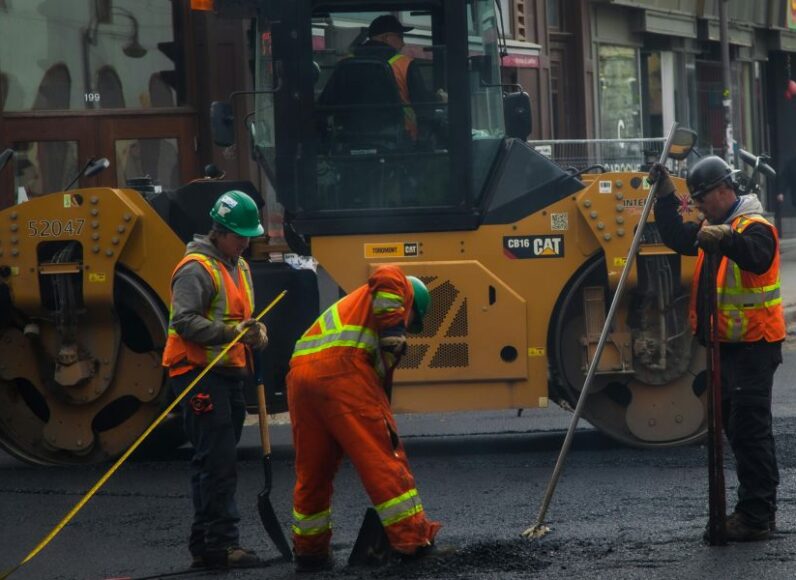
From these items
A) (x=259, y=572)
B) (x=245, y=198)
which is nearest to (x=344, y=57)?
(x=245, y=198)

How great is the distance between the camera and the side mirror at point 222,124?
9102mm

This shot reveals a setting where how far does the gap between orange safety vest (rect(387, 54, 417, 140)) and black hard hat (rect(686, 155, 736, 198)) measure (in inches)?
95.7

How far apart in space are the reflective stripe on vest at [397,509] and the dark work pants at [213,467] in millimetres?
768

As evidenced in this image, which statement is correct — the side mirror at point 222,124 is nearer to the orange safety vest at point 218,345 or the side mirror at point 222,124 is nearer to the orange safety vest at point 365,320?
A: the orange safety vest at point 218,345

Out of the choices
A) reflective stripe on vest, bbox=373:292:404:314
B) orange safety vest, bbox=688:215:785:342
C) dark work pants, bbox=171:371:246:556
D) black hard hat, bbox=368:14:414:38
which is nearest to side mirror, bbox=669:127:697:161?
orange safety vest, bbox=688:215:785:342

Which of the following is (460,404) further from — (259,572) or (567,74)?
(567,74)

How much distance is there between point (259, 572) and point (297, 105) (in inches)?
128

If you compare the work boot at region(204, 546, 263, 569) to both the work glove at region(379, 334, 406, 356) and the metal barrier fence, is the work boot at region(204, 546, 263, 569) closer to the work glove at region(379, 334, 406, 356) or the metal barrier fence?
the work glove at region(379, 334, 406, 356)

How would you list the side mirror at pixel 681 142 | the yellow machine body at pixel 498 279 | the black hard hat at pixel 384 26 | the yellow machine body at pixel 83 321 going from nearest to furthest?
the side mirror at pixel 681 142 → the black hard hat at pixel 384 26 → the yellow machine body at pixel 498 279 → the yellow machine body at pixel 83 321

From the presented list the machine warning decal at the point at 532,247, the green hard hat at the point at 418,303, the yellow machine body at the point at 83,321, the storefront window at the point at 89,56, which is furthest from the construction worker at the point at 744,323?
the storefront window at the point at 89,56

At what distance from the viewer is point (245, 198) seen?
→ 7.26m

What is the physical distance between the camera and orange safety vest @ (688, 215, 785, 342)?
7.26 m

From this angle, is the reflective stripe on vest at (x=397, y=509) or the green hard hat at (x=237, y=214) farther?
the green hard hat at (x=237, y=214)

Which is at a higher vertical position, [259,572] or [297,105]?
[297,105]
